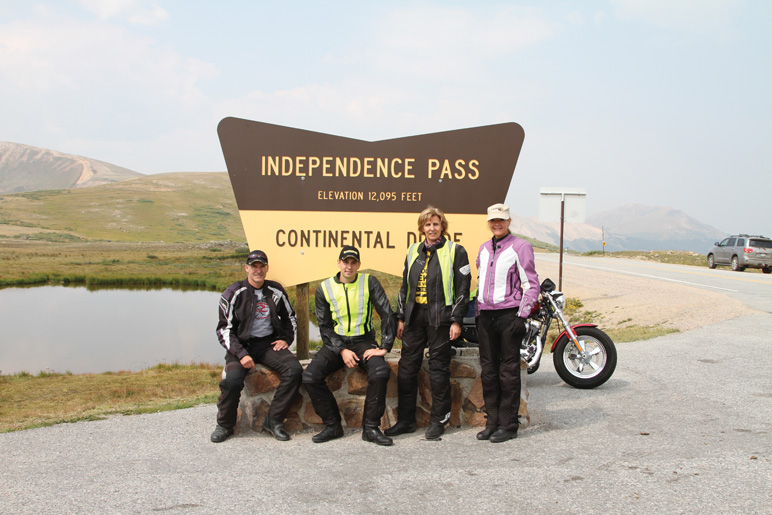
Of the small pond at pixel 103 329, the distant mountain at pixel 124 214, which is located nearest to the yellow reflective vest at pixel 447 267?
the small pond at pixel 103 329

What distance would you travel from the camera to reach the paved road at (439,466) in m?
3.16

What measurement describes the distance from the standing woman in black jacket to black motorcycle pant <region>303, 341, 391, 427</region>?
0.21 metres

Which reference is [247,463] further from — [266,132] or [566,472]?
[266,132]

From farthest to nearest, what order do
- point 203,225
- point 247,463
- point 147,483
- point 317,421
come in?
1. point 203,225
2. point 317,421
3. point 247,463
4. point 147,483

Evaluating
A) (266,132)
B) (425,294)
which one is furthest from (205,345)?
(425,294)

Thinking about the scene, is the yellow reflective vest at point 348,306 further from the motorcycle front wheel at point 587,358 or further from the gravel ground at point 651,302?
the gravel ground at point 651,302

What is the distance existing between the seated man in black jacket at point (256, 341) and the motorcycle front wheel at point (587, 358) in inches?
114

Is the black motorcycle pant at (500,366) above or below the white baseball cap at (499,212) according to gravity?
below

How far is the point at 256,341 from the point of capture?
4809 millimetres

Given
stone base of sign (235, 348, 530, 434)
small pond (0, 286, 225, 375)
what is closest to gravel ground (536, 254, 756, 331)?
stone base of sign (235, 348, 530, 434)

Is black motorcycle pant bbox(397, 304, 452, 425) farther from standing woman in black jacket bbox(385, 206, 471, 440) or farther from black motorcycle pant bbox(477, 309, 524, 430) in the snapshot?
black motorcycle pant bbox(477, 309, 524, 430)

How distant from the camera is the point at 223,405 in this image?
4.51m

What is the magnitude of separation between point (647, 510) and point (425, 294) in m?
2.15

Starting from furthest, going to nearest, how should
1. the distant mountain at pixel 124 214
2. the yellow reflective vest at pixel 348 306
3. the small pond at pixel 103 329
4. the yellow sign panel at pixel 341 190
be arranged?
1. the distant mountain at pixel 124 214
2. the small pond at pixel 103 329
3. the yellow sign panel at pixel 341 190
4. the yellow reflective vest at pixel 348 306
